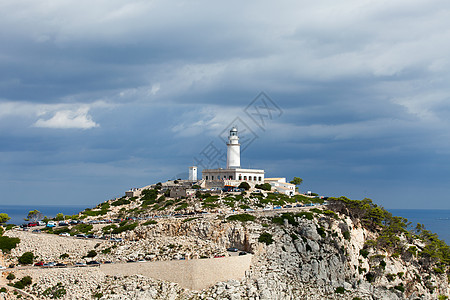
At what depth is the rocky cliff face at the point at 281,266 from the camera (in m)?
46.1

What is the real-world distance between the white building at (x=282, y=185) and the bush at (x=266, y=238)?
29220 millimetres

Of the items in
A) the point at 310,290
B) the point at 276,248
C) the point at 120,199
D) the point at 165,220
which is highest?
the point at 120,199

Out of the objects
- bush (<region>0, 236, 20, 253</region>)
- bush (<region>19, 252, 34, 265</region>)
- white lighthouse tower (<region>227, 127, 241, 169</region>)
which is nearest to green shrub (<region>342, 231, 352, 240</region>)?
white lighthouse tower (<region>227, 127, 241, 169</region>)

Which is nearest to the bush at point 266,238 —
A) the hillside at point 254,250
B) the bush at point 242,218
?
the hillside at point 254,250

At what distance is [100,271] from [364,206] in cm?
4315

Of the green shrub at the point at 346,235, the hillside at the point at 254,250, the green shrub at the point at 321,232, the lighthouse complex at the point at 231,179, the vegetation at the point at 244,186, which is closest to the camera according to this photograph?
the hillside at the point at 254,250

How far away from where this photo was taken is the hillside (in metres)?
46.8

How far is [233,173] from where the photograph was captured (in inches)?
3457

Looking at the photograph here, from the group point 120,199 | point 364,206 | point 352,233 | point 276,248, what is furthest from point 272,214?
point 120,199

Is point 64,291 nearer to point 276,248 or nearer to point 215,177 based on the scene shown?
point 276,248

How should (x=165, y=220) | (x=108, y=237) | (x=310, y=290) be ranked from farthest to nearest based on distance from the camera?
(x=165, y=220)
(x=108, y=237)
(x=310, y=290)

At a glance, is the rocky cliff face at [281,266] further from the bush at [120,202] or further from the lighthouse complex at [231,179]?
the lighthouse complex at [231,179]

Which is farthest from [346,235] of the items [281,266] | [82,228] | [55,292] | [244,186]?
[55,292]

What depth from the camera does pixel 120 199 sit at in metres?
82.9
